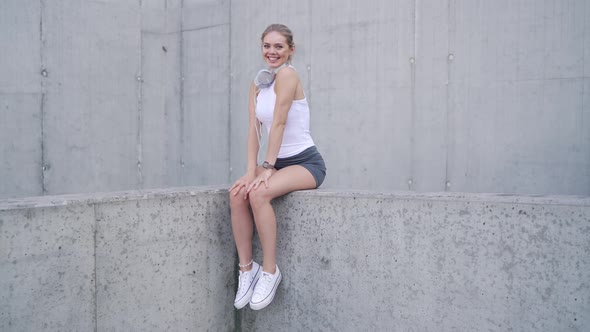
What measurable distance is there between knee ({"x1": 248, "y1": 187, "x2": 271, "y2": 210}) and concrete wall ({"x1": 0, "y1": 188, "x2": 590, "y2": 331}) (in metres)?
0.20

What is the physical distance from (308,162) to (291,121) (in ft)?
0.90

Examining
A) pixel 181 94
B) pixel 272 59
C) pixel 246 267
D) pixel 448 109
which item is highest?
pixel 181 94

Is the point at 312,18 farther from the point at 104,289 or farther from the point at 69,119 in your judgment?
the point at 104,289

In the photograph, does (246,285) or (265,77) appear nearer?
(246,285)

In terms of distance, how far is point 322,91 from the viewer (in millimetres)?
6016

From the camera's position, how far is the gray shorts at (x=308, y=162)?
3.36m

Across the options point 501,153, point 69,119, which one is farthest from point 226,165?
point 501,153

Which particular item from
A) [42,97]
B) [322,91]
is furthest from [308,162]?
[42,97]

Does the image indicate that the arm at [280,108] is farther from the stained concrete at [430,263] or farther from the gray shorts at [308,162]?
the stained concrete at [430,263]

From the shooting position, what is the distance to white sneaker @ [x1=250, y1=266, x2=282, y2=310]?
10.0ft

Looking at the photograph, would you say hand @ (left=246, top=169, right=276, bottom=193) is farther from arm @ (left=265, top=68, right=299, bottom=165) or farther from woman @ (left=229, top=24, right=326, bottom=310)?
arm @ (left=265, top=68, right=299, bottom=165)

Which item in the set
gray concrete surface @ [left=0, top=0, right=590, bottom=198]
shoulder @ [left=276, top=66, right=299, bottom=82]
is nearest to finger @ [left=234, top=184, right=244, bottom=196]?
shoulder @ [left=276, top=66, right=299, bottom=82]

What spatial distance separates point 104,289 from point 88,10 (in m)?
5.09

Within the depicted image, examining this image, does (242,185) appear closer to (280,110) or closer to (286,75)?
(280,110)
